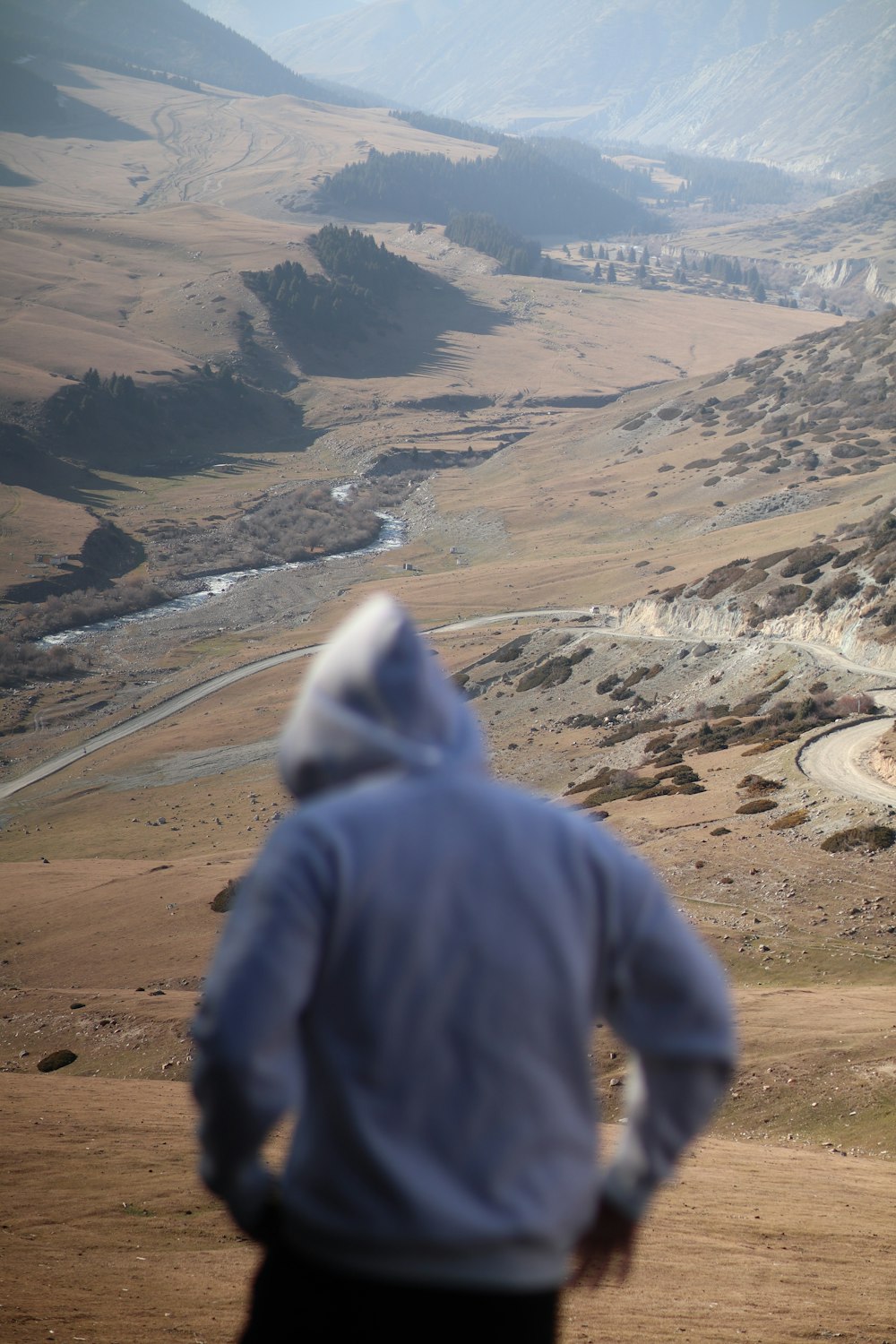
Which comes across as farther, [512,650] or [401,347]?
[401,347]

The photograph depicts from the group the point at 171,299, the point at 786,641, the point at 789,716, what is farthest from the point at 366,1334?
the point at 171,299

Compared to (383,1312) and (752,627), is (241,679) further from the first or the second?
(383,1312)

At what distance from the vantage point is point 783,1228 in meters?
12.6

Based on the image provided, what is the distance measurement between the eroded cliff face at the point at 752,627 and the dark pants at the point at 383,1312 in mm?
44214

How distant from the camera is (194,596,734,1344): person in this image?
2.79 metres

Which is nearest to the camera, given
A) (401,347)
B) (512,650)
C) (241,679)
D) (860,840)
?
(860,840)

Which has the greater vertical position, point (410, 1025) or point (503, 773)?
point (410, 1025)

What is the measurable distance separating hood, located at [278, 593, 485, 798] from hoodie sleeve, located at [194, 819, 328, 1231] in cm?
27

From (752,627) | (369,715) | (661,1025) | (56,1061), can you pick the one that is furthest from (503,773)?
(369,715)

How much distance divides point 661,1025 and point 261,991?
1.16m

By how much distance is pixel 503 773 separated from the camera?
4847 cm

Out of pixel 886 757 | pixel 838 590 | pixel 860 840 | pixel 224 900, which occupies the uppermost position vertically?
pixel 838 590

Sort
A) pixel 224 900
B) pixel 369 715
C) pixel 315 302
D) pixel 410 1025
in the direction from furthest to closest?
1. pixel 315 302
2. pixel 224 900
3. pixel 369 715
4. pixel 410 1025

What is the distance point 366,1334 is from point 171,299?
186787 millimetres
